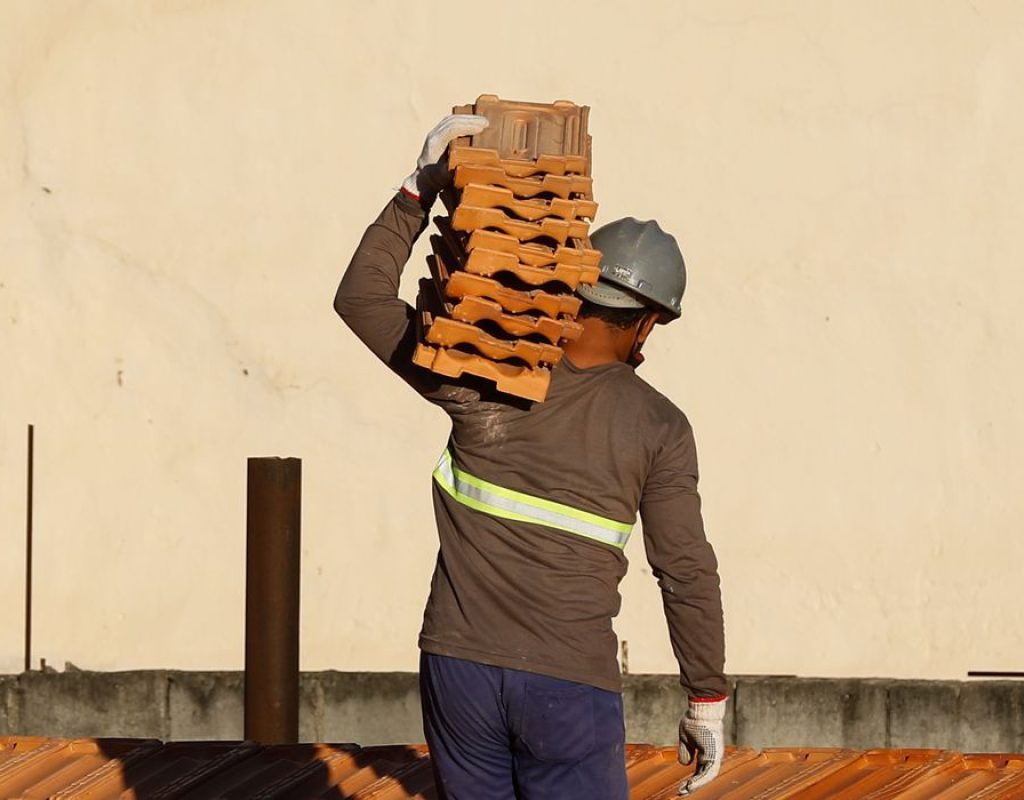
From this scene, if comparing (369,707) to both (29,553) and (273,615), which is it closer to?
(273,615)

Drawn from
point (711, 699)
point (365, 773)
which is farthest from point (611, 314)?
point (365, 773)

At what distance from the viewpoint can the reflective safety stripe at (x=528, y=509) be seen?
5094 mm

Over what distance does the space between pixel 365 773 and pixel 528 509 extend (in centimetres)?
259

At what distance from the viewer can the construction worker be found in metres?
5.06

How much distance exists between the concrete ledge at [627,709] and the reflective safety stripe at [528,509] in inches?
210

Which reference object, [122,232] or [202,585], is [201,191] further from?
[202,585]

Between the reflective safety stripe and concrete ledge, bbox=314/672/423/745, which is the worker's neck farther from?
concrete ledge, bbox=314/672/423/745

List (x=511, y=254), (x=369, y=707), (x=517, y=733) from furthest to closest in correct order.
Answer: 1. (x=369, y=707)
2. (x=511, y=254)
3. (x=517, y=733)

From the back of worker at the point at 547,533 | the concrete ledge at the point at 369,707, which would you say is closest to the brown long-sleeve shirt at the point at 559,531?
the back of worker at the point at 547,533

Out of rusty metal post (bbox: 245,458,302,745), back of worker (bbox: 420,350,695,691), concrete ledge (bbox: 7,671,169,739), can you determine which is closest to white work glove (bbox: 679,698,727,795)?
back of worker (bbox: 420,350,695,691)

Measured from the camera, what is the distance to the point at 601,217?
11625 mm

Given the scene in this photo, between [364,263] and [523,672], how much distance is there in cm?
99

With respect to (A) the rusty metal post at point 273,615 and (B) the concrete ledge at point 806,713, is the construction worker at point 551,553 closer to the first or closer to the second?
(A) the rusty metal post at point 273,615

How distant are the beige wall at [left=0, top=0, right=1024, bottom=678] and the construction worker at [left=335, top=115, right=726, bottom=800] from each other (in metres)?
6.37
